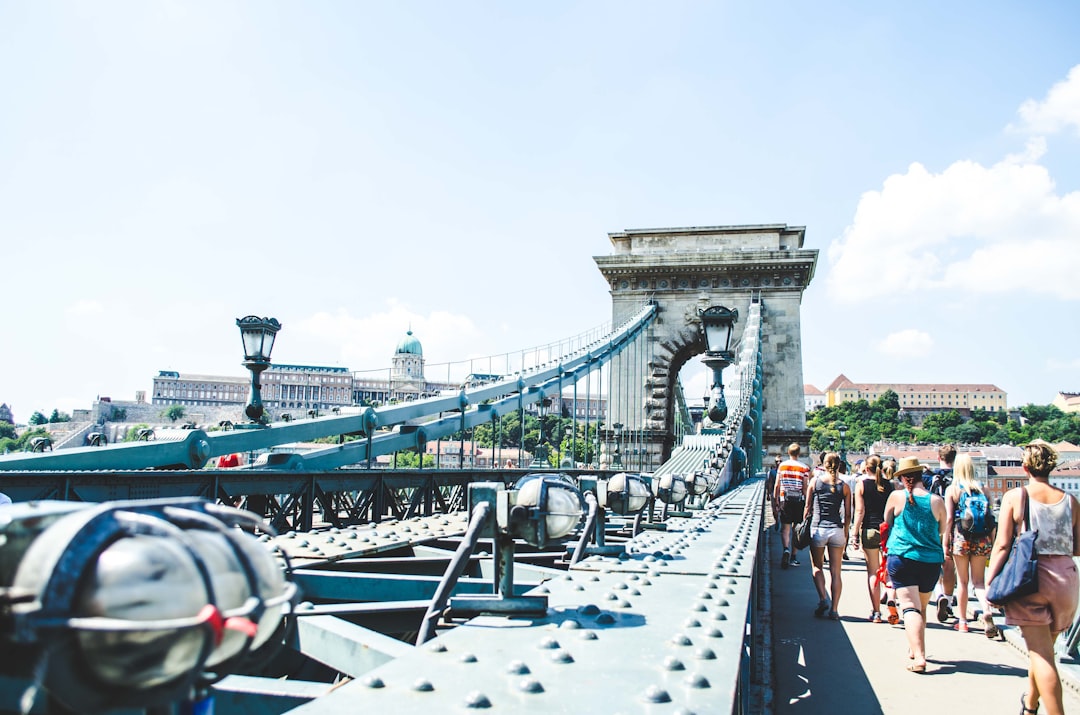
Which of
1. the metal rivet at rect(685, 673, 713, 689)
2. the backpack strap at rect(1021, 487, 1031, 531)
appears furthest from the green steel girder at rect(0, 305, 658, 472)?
the backpack strap at rect(1021, 487, 1031, 531)

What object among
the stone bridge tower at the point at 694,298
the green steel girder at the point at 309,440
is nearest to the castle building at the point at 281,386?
the stone bridge tower at the point at 694,298

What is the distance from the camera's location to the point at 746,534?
4.79 m

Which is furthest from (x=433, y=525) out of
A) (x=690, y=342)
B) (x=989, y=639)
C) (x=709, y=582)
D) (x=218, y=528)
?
(x=690, y=342)

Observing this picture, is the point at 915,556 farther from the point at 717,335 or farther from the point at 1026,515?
the point at 717,335

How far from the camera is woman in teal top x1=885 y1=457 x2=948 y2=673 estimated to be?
4.80 metres

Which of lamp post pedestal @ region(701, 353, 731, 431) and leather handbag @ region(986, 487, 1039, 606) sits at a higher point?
lamp post pedestal @ region(701, 353, 731, 431)

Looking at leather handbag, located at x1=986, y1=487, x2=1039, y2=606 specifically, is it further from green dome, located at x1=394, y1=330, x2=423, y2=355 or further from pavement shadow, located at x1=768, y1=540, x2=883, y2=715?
green dome, located at x1=394, y1=330, x2=423, y2=355

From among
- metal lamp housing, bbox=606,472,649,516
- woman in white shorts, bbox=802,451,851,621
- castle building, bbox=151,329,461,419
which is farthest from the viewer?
castle building, bbox=151,329,461,419

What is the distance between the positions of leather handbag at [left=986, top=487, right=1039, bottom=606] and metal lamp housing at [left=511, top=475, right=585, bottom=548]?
2123 mm

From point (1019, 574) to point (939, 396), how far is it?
144m

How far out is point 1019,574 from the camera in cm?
356

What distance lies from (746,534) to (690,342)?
2141 centimetres

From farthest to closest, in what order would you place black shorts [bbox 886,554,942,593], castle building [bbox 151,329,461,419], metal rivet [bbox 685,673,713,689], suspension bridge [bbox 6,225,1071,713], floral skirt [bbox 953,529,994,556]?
castle building [bbox 151,329,461,419] < floral skirt [bbox 953,529,994,556] < black shorts [bbox 886,554,942,593] < metal rivet [bbox 685,673,713,689] < suspension bridge [bbox 6,225,1071,713]

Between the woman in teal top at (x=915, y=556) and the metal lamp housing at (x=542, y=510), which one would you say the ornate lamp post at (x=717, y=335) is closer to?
the woman in teal top at (x=915, y=556)
